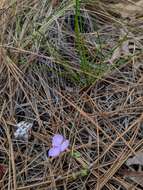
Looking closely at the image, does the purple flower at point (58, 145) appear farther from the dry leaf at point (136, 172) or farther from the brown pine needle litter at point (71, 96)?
the dry leaf at point (136, 172)

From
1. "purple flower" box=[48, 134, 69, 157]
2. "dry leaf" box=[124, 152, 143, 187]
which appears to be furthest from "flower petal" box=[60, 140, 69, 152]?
"dry leaf" box=[124, 152, 143, 187]

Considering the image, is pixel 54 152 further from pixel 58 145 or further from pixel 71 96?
pixel 71 96

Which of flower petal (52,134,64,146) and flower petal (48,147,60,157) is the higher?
flower petal (52,134,64,146)

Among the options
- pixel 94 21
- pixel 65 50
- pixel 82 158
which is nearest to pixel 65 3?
pixel 94 21

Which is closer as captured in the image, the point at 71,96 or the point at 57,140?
the point at 57,140

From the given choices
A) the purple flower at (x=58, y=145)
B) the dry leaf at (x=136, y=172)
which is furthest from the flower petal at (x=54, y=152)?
the dry leaf at (x=136, y=172)

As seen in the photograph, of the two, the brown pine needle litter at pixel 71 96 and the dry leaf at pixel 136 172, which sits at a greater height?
the brown pine needle litter at pixel 71 96

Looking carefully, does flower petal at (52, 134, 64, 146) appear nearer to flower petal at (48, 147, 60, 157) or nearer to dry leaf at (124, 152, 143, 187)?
flower petal at (48, 147, 60, 157)

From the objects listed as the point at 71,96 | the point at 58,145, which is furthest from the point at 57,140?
the point at 71,96
